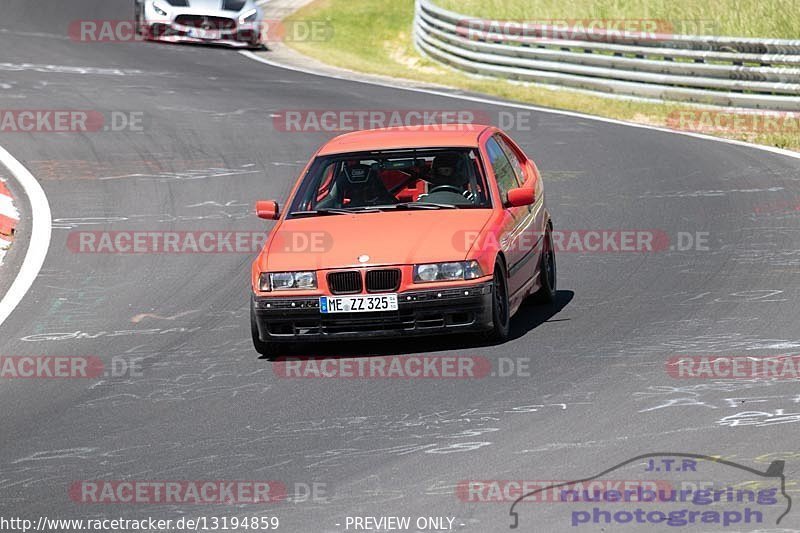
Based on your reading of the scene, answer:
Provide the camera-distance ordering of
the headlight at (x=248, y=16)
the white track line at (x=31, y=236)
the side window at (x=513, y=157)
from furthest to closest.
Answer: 1. the headlight at (x=248, y=16)
2. the white track line at (x=31, y=236)
3. the side window at (x=513, y=157)

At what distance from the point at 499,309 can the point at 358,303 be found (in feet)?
3.19

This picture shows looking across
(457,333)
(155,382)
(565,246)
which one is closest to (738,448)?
(457,333)

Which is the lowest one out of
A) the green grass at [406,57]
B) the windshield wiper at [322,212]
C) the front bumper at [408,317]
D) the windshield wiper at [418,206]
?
the green grass at [406,57]

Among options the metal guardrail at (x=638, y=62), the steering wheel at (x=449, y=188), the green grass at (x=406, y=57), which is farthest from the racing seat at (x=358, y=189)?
the metal guardrail at (x=638, y=62)

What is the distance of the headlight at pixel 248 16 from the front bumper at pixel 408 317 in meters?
21.2

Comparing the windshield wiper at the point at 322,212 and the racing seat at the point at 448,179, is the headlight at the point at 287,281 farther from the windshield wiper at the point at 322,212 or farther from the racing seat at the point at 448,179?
the racing seat at the point at 448,179

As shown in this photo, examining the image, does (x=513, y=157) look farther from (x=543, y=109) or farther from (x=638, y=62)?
(x=638, y=62)

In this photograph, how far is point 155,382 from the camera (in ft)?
30.8

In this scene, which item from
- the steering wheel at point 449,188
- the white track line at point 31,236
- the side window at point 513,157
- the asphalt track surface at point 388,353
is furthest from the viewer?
the white track line at point 31,236

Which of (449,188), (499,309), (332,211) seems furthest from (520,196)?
(332,211)

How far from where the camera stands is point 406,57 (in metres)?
32.5

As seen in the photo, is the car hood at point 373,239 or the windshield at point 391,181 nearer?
the car hood at point 373,239

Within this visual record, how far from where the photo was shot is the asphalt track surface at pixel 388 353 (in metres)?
7.19

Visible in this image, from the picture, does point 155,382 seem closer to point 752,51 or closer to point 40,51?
point 752,51
